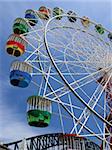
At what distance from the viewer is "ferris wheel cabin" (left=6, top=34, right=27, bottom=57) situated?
22.5 meters

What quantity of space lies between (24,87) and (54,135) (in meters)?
15.0

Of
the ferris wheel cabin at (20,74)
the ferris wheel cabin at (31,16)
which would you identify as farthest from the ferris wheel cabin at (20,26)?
the ferris wheel cabin at (20,74)

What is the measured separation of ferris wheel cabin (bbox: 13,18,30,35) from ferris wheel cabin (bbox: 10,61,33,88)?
2.99 metres

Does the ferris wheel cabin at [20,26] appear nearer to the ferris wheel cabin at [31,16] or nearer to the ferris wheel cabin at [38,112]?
the ferris wheel cabin at [31,16]

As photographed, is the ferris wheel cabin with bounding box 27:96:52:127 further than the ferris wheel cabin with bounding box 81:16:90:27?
No

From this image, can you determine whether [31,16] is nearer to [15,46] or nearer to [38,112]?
[15,46]

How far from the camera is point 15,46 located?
22484 millimetres

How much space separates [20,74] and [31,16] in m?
5.81

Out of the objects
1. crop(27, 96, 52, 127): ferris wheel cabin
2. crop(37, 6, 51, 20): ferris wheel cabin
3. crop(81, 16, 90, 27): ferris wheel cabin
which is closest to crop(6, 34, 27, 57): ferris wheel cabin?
crop(37, 6, 51, 20): ferris wheel cabin

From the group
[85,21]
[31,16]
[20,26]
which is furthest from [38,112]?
[85,21]

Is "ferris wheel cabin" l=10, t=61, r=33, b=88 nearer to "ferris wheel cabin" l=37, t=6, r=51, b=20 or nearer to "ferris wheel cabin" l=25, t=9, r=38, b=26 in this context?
"ferris wheel cabin" l=25, t=9, r=38, b=26

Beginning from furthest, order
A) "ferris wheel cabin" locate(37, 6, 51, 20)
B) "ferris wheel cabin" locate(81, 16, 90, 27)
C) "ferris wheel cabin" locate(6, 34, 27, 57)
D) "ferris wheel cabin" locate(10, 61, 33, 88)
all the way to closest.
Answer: "ferris wheel cabin" locate(81, 16, 90, 27)
"ferris wheel cabin" locate(37, 6, 51, 20)
"ferris wheel cabin" locate(6, 34, 27, 57)
"ferris wheel cabin" locate(10, 61, 33, 88)

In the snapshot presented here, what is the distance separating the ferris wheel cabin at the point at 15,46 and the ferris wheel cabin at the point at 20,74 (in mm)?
1149

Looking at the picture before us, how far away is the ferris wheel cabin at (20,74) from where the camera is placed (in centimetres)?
2122
